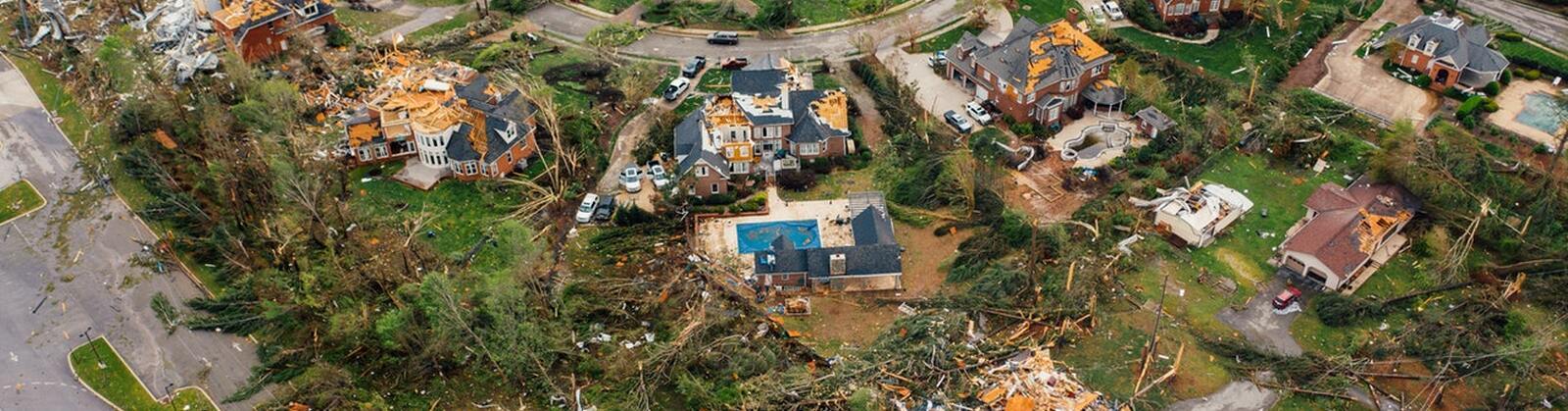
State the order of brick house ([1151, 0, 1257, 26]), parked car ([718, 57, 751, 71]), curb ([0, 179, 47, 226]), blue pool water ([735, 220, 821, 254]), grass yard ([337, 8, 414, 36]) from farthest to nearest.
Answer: grass yard ([337, 8, 414, 36]), brick house ([1151, 0, 1257, 26]), parked car ([718, 57, 751, 71]), curb ([0, 179, 47, 226]), blue pool water ([735, 220, 821, 254])

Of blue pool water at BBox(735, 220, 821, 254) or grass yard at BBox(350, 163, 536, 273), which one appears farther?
grass yard at BBox(350, 163, 536, 273)

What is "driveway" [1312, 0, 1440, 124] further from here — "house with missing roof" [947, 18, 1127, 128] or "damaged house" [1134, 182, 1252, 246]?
"damaged house" [1134, 182, 1252, 246]

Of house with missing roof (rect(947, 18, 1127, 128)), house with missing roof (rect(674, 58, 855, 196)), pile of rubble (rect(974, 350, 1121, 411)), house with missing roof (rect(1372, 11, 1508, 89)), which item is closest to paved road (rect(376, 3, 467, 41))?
house with missing roof (rect(674, 58, 855, 196))

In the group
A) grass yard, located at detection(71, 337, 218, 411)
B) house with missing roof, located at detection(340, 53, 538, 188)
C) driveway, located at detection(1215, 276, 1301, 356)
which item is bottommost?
driveway, located at detection(1215, 276, 1301, 356)

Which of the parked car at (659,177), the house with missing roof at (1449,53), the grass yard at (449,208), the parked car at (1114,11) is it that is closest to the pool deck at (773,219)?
the parked car at (659,177)

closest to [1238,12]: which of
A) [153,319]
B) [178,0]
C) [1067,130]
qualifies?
[1067,130]

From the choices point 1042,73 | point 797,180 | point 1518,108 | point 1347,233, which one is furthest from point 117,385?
point 1518,108
